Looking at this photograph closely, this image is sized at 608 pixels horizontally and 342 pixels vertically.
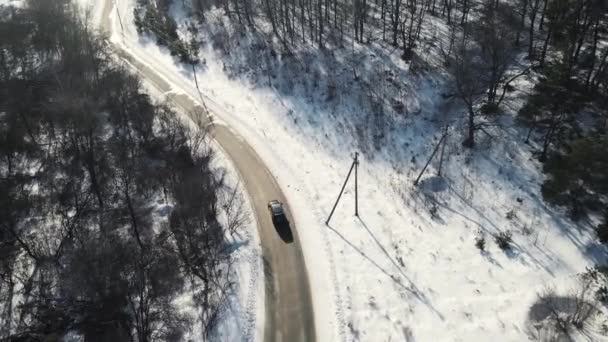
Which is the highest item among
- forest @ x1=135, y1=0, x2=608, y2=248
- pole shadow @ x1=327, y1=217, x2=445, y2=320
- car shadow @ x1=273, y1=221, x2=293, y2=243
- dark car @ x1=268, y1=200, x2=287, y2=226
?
forest @ x1=135, y1=0, x2=608, y2=248

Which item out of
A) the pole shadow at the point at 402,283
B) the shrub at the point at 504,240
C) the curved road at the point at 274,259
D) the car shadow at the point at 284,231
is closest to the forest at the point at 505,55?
the shrub at the point at 504,240

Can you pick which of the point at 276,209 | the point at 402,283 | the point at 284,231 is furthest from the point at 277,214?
the point at 402,283

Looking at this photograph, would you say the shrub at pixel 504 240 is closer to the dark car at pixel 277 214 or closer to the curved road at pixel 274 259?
the curved road at pixel 274 259

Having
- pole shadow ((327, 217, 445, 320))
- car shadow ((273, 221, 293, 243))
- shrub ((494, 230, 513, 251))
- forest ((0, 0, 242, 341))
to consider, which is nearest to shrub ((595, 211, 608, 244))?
shrub ((494, 230, 513, 251))

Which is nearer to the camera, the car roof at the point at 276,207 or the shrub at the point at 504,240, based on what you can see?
the shrub at the point at 504,240

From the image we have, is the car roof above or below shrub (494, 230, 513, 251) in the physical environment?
above

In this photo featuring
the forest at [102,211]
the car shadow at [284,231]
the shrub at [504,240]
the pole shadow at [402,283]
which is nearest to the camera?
the pole shadow at [402,283]

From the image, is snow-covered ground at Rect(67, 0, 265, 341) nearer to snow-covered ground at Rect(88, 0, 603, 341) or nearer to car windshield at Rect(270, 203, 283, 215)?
snow-covered ground at Rect(88, 0, 603, 341)
